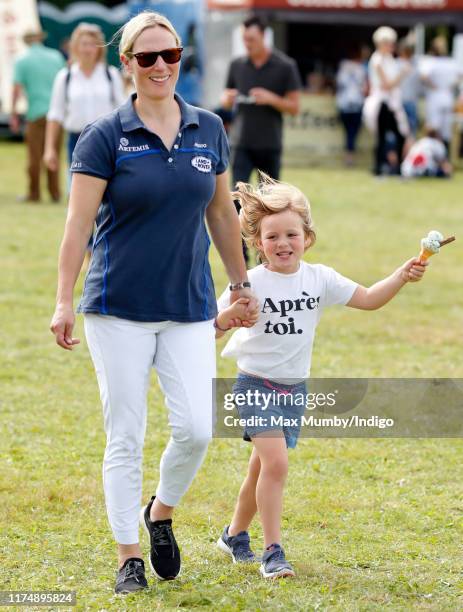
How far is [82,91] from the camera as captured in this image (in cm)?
1063

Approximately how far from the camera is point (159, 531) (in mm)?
4418

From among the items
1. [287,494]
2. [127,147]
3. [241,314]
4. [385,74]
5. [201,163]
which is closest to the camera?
[127,147]

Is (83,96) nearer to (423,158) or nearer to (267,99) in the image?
(267,99)

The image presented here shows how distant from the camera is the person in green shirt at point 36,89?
15938mm

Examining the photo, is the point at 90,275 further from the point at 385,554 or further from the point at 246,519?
the point at 385,554

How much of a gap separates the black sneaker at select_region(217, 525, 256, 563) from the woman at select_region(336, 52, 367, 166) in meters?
18.0

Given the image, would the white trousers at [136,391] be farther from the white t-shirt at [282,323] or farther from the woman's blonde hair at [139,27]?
the woman's blonde hair at [139,27]

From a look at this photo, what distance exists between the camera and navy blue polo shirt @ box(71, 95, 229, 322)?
159 inches

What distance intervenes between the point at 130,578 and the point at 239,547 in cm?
58

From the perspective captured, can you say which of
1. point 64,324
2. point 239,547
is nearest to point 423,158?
point 239,547

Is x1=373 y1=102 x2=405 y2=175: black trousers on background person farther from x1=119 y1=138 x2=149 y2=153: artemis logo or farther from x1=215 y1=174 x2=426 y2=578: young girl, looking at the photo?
x1=119 y1=138 x2=149 y2=153: artemis logo

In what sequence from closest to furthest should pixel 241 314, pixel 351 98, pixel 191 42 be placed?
pixel 241 314 → pixel 351 98 → pixel 191 42

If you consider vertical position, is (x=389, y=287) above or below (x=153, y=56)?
below

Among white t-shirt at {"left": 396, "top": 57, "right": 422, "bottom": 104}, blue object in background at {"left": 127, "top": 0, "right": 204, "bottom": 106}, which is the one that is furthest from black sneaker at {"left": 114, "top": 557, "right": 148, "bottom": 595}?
blue object in background at {"left": 127, "top": 0, "right": 204, "bottom": 106}
